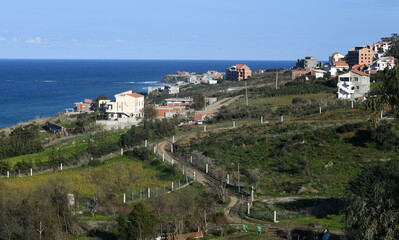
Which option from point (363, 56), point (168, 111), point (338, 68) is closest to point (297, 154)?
point (168, 111)

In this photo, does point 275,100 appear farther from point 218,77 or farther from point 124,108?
point 218,77

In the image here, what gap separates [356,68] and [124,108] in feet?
119

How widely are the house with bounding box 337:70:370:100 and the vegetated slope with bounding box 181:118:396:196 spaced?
1969 centimetres

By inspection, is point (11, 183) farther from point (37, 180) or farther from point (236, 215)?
point (236, 215)

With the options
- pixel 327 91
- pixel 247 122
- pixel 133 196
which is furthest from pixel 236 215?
pixel 327 91

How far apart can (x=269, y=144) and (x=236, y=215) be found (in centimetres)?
1237

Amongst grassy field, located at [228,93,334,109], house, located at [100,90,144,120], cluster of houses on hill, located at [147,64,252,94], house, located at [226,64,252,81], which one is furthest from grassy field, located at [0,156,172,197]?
house, located at [226,64,252,81]

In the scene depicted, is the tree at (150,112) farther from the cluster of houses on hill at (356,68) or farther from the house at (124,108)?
the cluster of houses on hill at (356,68)

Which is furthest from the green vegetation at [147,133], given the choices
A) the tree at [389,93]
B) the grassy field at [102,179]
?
the tree at [389,93]

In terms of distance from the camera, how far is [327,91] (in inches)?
2469

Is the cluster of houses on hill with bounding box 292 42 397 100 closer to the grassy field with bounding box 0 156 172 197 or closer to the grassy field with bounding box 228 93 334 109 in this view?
the grassy field with bounding box 228 93 334 109

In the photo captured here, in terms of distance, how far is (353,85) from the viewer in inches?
2250

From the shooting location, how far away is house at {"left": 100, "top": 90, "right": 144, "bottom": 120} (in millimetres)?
59312

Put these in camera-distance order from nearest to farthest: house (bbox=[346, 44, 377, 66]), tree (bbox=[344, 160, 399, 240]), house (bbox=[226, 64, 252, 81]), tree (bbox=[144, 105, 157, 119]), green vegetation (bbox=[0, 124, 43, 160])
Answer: tree (bbox=[344, 160, 399, 240]), green vegetation (bbox=[0, 124, 43, 160]), tree (bbox=[144, 105, 157, 119]), house (bbox=[346, 44, 377, 66]), house (bbox=[226, 64, 252, 81])
